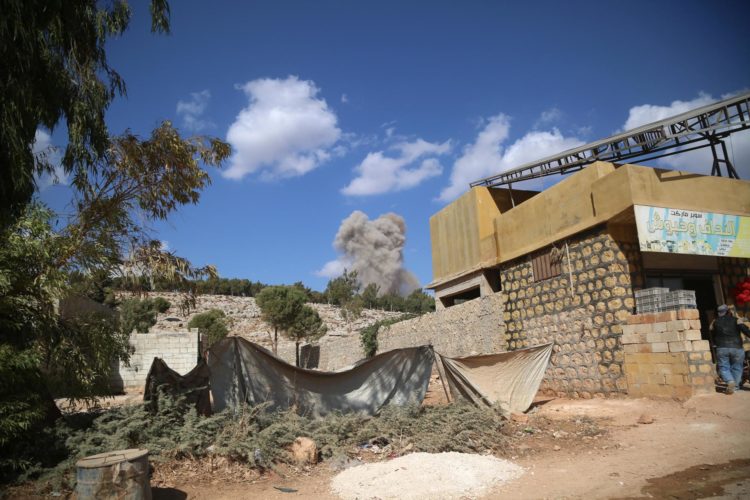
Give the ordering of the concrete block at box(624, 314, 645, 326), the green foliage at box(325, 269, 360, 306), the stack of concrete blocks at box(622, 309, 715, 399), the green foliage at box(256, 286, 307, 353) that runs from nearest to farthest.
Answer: the stack of concrete blocks at box(622, 309, 715, 399)
the concrete block at box(624, 314, 645, 326)
the green foliage at box(256, 286, 307, 353)
the green foliage at box(325, 269, 360, 306)

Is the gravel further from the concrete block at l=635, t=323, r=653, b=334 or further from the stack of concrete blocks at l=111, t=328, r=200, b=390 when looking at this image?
the stack of concrete blocks at l=111, t=328, r=200, b=390

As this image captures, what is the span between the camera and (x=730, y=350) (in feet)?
28.2

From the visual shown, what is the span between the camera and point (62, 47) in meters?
7.39

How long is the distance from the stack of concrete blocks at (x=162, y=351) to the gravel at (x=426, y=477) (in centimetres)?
1470

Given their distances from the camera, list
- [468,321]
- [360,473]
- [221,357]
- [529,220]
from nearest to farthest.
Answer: [360,473] → [221,357] → [529,220] → [468,321]

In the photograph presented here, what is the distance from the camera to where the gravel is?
5.28 metres

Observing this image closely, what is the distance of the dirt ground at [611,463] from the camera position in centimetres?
509

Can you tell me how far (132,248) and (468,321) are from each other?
33.7ft

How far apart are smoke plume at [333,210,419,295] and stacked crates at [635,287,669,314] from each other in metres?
117

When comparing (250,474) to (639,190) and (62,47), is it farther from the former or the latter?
(639,190)

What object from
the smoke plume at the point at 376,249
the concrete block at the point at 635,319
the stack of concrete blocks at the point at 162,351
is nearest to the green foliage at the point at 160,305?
the stack of concrete blocks at the point at 162,351

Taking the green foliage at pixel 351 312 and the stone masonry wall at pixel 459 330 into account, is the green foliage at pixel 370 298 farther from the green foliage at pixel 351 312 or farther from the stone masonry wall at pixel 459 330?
the stone masonry wall at pixel 459 330

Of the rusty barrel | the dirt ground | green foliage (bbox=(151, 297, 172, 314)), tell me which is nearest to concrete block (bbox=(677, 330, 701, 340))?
the dirt ground

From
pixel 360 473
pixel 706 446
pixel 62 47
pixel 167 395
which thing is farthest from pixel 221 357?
pixel 706 446
